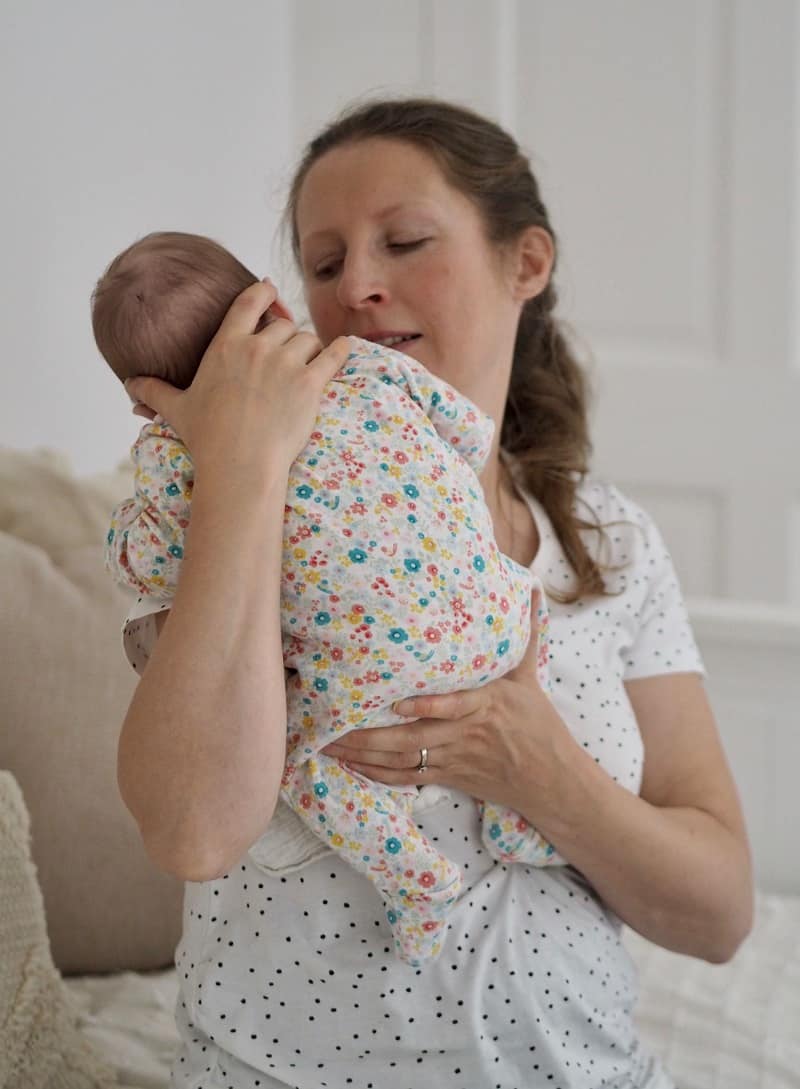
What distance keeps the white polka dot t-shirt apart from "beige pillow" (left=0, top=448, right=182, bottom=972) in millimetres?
263

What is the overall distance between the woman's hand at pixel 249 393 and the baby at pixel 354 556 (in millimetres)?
24

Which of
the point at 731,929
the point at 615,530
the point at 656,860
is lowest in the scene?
the point at 731,929

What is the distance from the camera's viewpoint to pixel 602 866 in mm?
1243

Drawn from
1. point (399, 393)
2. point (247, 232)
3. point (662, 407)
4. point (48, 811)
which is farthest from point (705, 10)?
point (48, 811)

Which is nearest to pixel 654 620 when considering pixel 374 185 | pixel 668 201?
pixel 374 185

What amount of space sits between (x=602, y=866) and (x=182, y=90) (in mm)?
1644

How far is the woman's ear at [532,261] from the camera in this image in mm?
1448

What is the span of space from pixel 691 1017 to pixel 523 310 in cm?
91

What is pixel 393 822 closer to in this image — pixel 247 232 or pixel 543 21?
pixel 247 232

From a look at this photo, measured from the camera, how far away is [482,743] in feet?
3.84

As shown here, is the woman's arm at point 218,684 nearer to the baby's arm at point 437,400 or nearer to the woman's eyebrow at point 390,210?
the baby's arm at point 437,400

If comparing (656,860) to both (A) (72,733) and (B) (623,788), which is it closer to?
(B) (623,788)

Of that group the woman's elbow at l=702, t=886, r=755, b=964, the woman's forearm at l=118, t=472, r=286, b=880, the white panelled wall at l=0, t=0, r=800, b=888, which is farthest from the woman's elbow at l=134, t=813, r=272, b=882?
the white panelled wall at l=0, t=0, r=800, b=888

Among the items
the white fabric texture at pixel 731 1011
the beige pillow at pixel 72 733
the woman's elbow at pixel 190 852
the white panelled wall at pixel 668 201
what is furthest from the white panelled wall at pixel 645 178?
the woman's elbow at pixel 190 852
